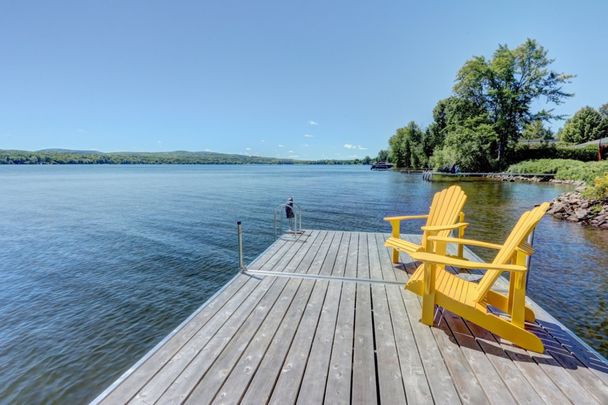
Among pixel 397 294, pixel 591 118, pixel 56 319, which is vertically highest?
pixel 591 118

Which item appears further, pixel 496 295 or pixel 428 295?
pixel 496 295

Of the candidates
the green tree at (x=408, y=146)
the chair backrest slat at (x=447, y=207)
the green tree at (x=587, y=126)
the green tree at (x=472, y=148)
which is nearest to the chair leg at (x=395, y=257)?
the chair backrest slat at (x=447, y=207)

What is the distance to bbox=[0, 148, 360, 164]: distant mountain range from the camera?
98.1 metres

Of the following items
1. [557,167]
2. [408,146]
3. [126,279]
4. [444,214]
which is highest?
[408,146]

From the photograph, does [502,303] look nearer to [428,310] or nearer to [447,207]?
[428,310]

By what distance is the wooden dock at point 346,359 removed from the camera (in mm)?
1870

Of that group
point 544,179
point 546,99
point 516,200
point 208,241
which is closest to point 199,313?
point 208,241

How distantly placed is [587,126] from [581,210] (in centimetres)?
4579

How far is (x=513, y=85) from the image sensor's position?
105 feet

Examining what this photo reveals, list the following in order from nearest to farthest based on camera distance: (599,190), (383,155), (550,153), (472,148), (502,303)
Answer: (502,303) < (599,190) < (550,153) < (472,148) < (383,155)

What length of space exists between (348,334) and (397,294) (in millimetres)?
1168

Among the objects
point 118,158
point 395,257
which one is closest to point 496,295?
point 395,257

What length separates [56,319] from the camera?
15.6ft

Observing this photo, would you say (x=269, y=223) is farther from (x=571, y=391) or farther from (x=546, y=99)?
(x=546, y=99)
